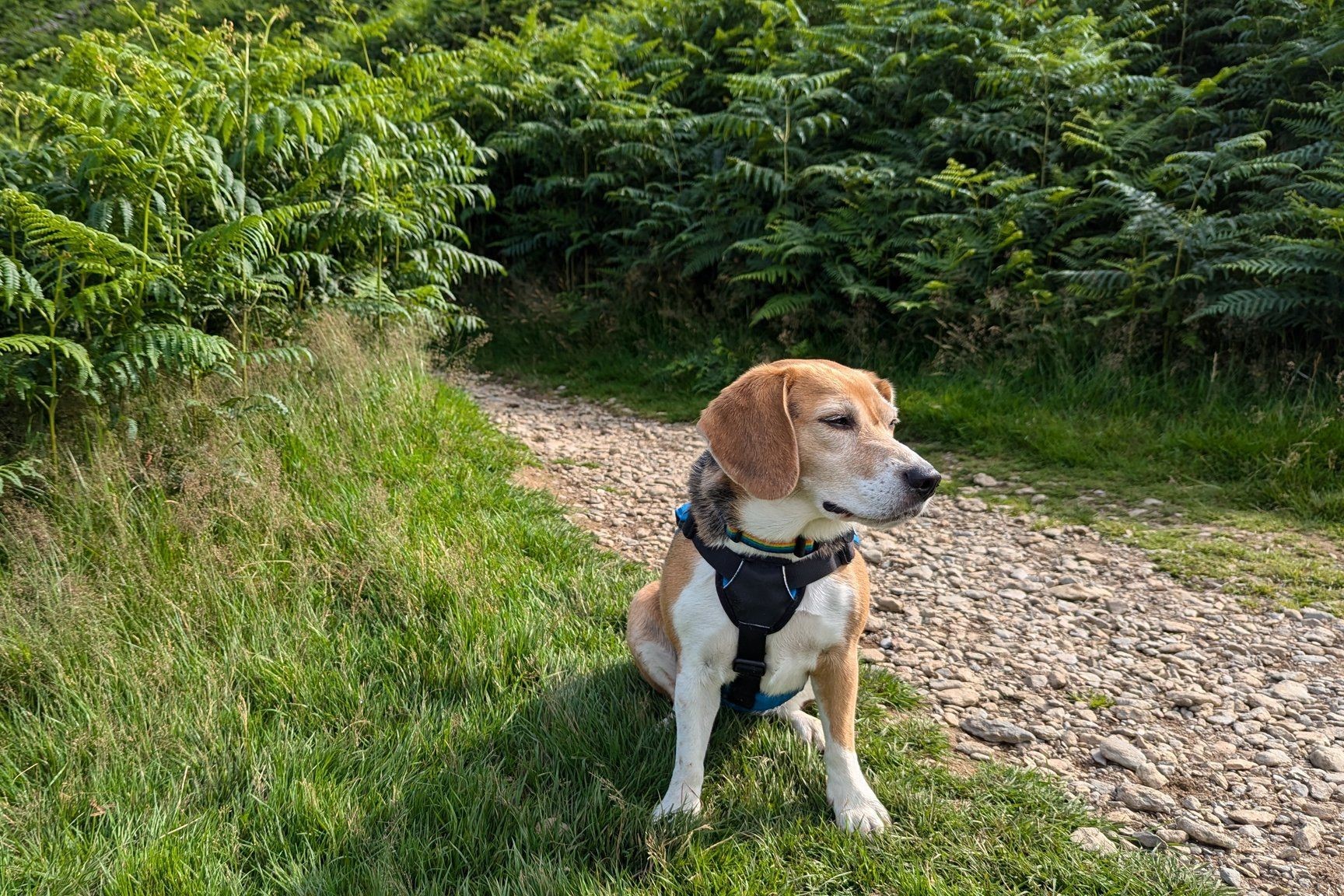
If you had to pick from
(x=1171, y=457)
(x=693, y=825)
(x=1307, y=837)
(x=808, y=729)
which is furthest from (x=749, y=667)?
(x=1171, y=457)

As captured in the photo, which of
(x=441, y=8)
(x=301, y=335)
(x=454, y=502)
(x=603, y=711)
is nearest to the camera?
(x=603, y=711)

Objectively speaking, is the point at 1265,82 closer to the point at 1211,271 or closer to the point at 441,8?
the point at 1211,271

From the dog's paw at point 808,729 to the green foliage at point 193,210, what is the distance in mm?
3654

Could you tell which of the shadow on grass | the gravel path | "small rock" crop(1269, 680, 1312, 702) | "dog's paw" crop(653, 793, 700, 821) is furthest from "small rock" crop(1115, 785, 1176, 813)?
"dog's paw" crop(653, 793, 700, 821)

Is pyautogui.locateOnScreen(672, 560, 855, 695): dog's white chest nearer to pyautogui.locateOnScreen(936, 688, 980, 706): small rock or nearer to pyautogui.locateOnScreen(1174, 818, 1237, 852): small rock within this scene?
pyautogui.locateOnScreen(936, 688, 980, 706): small rock

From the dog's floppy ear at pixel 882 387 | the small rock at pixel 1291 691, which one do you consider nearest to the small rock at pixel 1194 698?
the small rock at pixel 1291 691

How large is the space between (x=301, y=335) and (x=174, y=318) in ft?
3.93

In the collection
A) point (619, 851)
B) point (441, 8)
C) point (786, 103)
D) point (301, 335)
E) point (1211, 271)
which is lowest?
point (619, 851)

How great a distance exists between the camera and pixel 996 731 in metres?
3.55

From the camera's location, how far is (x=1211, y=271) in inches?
265

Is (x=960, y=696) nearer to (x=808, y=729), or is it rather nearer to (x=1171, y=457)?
(x=808, y=729)

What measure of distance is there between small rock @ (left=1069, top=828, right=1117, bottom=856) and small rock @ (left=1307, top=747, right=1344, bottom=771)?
1.06 meters

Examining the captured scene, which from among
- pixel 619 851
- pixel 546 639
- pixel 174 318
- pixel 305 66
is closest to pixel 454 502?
pixel 546 639

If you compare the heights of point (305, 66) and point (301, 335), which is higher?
point (305, 66)
